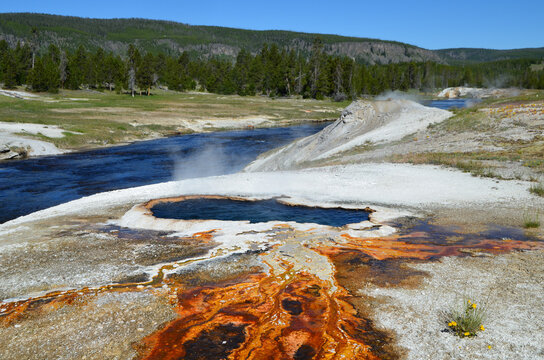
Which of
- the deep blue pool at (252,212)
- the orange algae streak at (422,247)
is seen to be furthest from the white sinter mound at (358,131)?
the orange algae streak at (422,247)

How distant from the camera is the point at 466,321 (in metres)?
6.76

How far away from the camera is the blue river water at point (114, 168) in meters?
22.5

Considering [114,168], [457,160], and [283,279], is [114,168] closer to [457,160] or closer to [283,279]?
[457,160]

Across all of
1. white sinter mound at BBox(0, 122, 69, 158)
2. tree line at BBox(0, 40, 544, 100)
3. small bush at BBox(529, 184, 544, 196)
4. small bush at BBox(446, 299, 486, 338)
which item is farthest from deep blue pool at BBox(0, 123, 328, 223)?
tree line at BBox(0, 40, 544, 100)

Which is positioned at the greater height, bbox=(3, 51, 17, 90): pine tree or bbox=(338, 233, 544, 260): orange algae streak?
bbox=(3, 51, 17, 90): pine tree

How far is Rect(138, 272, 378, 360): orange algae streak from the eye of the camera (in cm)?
659

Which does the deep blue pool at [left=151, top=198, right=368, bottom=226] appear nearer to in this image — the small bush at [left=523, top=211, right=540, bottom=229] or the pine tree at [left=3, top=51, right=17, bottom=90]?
the small bush at [left=523, top=211, right=540, bottom=229]

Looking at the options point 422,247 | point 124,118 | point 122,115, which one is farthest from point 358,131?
point 122,115

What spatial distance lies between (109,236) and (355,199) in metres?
9.47

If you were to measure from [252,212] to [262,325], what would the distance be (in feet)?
29.7

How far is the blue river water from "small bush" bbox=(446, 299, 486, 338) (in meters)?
18.2

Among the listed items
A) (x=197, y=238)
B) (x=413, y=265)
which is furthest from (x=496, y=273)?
(x=197, y=238)

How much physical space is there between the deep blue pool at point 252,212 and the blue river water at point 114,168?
7.55 m

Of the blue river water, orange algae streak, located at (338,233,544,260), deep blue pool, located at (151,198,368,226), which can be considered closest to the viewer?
orange algae streak, located at (338,233,544,260)
